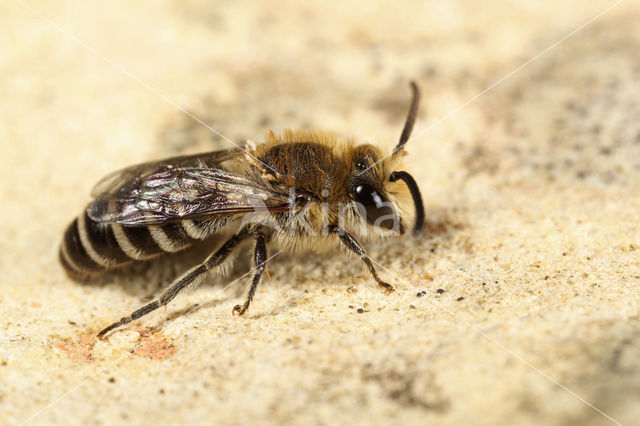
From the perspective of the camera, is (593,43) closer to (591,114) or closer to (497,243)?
(591,114)

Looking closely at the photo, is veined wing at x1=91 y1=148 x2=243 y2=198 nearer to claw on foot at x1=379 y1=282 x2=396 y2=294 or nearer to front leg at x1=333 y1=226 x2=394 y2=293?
front leg at x1=333 y1=226 x2=394 y2=293

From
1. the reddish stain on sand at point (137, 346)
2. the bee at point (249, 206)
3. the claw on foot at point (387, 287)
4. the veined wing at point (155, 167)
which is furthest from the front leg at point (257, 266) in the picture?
the claw on foot at point (387, 287)

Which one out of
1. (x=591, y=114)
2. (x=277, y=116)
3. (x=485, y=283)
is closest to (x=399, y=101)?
(x=277, y=116)

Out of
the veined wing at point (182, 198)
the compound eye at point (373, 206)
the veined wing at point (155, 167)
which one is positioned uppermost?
the veined wing at point (155, 167)

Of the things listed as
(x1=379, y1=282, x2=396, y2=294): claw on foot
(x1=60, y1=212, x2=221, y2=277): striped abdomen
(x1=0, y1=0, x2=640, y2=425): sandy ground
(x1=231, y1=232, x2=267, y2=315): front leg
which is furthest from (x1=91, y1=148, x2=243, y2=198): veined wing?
(x1=379, y1=282, x2=396, y2=294): claw on foot

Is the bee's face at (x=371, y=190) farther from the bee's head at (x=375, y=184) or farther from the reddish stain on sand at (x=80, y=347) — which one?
the reddish stain on sand at (x=80, y=347)

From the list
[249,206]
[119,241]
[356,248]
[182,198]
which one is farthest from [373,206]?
[119,241]

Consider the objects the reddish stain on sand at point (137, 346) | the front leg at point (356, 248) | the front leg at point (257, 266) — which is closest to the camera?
the reddish stain on sand at point (137, 346)
